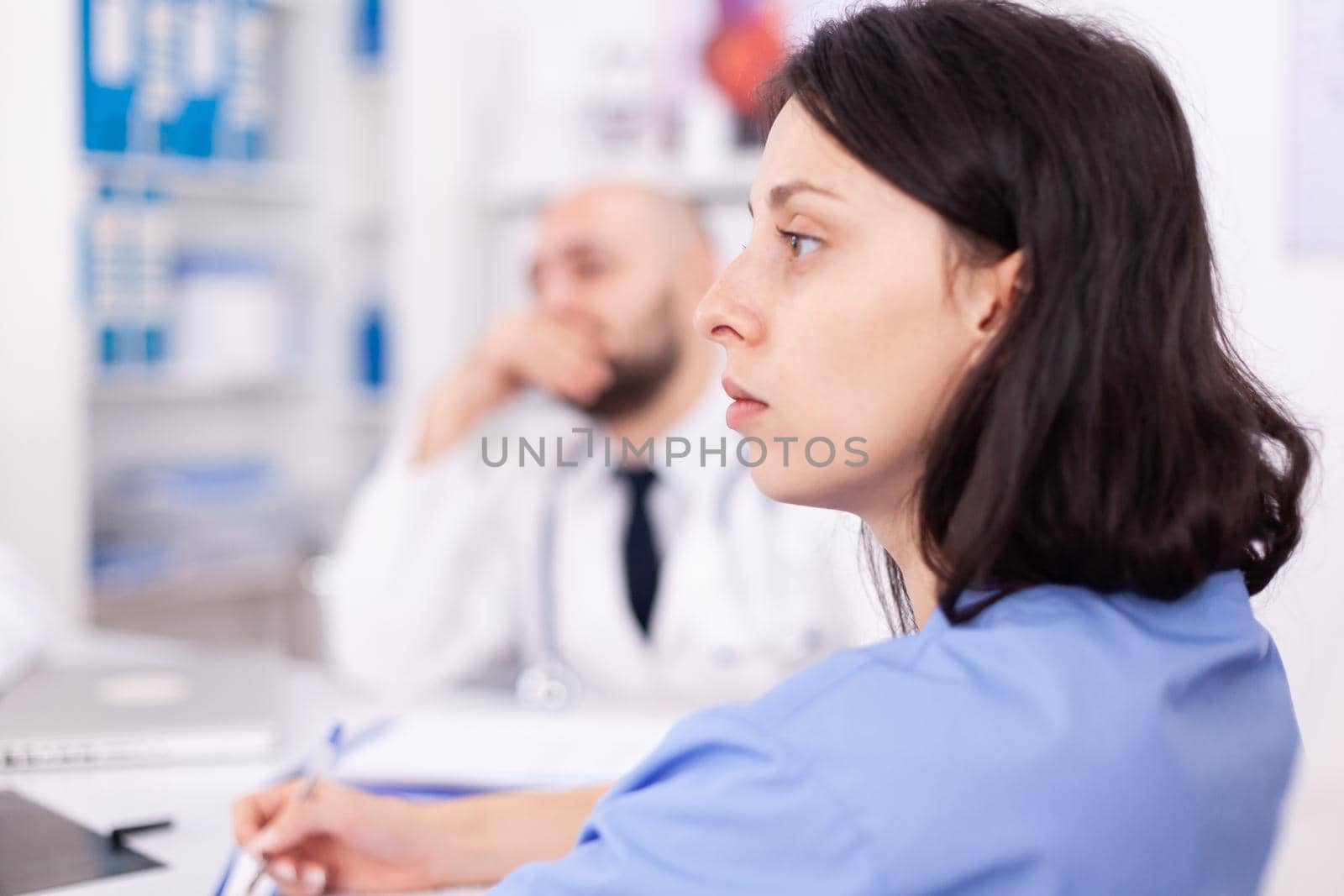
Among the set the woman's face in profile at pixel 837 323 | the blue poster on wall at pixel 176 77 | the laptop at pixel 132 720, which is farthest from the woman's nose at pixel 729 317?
the blue poster on wall at pixel 176 77

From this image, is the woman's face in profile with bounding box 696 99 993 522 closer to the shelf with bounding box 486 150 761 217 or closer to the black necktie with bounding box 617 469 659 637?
the black necktie with bounding box 617 469 659 637

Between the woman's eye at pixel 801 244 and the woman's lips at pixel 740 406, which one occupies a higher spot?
the woman's eye at pixel 801 244

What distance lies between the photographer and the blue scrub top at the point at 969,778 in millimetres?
498

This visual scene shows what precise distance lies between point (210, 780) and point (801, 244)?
756 millimetres

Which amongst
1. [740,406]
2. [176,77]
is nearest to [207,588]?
[176,77]

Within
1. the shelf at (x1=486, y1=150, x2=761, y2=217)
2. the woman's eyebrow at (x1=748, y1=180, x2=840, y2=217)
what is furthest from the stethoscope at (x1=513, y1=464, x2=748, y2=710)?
the woman's eyebrow at (x1=748, y1=180, x2=840, y2=217)

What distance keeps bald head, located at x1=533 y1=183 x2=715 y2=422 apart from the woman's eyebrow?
1.19 m

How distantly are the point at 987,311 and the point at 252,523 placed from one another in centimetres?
249

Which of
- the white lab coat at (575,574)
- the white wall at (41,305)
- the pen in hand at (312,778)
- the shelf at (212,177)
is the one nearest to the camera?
the pen in hand at (312,778)

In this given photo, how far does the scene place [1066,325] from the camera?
579 millimetres

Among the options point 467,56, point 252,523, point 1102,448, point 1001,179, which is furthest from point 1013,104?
point 252,523

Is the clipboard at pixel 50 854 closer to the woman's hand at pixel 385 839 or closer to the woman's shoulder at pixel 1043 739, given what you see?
the woman's hand at pixel 385 839

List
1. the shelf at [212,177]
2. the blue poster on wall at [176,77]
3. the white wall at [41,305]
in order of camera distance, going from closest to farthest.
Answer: the white wall at [41,305] < the blue poster on wall at [176,77] < the shelf at [212,177]

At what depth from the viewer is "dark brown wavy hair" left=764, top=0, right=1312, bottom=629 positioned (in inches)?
22.7
